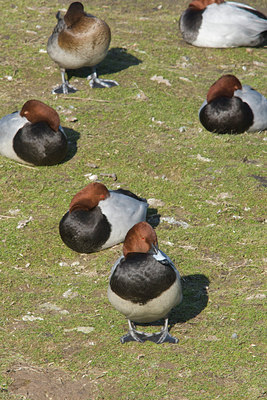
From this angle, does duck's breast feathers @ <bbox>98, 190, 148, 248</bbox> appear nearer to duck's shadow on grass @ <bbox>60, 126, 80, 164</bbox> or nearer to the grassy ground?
the grassy ground

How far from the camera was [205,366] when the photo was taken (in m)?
4.46

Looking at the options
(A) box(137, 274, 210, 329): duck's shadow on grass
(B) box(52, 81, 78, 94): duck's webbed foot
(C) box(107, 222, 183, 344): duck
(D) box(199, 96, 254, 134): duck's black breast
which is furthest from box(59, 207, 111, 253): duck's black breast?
(B) box(52, 81, 78, 94): duck's webbed foot

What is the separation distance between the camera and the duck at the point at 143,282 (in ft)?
14.7

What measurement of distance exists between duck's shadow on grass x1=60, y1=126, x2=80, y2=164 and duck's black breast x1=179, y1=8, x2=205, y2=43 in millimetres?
3669

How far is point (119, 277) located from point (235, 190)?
281 centimetres

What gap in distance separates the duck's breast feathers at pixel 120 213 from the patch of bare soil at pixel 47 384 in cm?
185

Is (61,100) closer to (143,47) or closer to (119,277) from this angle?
(143,47)

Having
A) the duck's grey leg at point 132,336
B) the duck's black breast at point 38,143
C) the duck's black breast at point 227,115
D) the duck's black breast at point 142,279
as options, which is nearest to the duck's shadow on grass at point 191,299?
the duck's grey leg at point 132,336

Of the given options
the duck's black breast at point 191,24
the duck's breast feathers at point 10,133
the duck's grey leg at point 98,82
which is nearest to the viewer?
the duck's breast feathers at point 10,133

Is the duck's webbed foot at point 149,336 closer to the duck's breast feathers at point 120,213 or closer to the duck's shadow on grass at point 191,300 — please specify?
the duck's shadow on grass at point 191,300

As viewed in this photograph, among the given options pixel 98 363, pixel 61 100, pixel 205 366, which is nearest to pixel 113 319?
pixel 98 363

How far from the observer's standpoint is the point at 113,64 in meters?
10.1

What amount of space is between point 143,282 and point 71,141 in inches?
153

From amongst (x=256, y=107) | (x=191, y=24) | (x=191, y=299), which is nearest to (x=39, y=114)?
(x=256, y=107)
